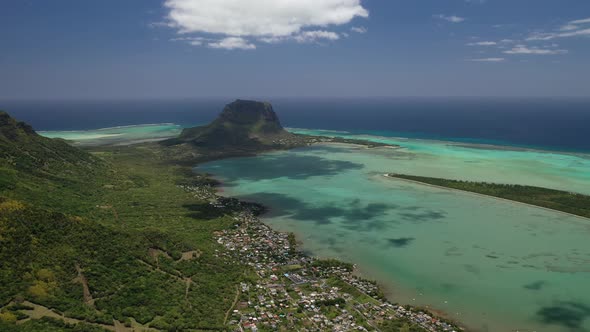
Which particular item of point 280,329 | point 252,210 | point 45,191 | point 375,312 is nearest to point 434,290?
point 375,312

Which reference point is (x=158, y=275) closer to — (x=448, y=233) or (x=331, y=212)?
(x=331, y=212)

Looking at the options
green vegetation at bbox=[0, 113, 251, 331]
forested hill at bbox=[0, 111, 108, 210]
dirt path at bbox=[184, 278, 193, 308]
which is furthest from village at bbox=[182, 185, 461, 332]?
forested hill at bbox=[0, 111, 108, 210]

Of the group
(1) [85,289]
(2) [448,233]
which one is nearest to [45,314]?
(1) [85,289]

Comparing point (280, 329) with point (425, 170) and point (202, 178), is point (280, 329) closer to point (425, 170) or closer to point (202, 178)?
point (202, 178)

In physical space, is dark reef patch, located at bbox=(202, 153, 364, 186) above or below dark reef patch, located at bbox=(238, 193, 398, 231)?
above

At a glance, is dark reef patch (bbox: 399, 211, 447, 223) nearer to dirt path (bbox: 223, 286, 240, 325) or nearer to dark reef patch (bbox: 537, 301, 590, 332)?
dark reef patch (bbox: 537, 301, 590, 332)
